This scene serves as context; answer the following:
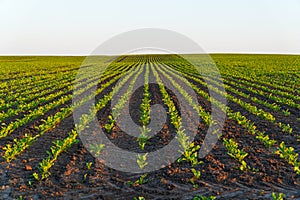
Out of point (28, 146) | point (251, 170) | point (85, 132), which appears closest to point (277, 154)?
point (251, 170)

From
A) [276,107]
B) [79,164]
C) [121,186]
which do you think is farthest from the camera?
[276,107]

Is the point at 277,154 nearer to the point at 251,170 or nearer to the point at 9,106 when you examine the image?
the point at 251,170

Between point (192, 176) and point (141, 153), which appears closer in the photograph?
point (192, 176)

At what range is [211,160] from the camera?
24.1 ft

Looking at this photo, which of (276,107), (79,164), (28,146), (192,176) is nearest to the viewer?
(192,176)

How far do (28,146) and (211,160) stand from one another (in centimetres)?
430

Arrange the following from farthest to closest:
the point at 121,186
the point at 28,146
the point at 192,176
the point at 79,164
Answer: the point at 28,146 → the point at 79,164 → the point at 192,176 → the point at 121,186

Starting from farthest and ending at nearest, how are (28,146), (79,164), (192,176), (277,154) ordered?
(28,146) → (277,154) → (79,164) → (192,176)

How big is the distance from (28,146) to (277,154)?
5749mm

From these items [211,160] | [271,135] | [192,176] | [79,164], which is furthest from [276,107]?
[79,164]

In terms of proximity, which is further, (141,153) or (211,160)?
(141,153)

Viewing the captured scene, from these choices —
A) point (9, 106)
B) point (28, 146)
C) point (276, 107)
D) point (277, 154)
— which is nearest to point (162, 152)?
point (277, 154)

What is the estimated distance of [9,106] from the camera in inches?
541

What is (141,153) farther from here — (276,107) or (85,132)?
(276,107)
